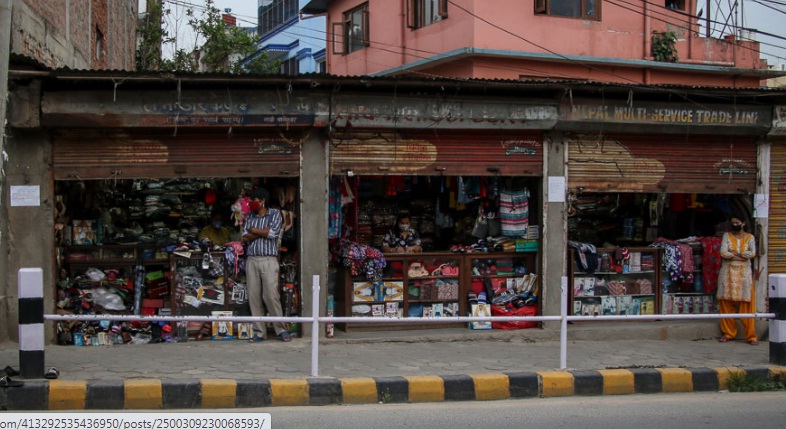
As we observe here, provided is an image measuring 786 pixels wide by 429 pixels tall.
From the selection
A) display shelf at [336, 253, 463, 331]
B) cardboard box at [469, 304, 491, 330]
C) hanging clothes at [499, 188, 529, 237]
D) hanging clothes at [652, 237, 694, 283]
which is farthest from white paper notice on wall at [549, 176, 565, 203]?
hanging clothes at [652, 237, 694, 283]

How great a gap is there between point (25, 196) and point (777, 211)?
11.0 m

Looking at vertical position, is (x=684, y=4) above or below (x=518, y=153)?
above

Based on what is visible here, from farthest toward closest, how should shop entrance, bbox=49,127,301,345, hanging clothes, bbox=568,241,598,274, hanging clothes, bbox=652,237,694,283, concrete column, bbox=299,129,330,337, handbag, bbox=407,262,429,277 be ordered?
1. hanging clothes, bbox=652,237,694,283
2. hanging clothes, bbox=568,241,598,274
3. handbag, bbox=407,262,429,277
4. concrete column, bbox=299,129,330,337
5. shop entrance, bbox=49,127,301,345

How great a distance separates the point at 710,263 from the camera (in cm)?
1220

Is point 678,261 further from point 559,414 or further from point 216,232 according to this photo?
point 216,232

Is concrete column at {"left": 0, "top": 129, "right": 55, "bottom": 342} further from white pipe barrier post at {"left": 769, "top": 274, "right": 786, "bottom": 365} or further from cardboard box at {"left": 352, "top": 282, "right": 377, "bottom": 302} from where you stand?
white pipe barrier post at {"left": 769, "top": 274, "right": 786, "bottom": 365}

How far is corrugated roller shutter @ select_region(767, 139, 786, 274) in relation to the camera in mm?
11977

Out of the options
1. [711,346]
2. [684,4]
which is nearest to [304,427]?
[711,346]

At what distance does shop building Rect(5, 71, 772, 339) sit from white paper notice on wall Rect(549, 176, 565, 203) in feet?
0.07

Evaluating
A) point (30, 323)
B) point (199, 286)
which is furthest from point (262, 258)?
point (30, 323)

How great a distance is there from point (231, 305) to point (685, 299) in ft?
23.7

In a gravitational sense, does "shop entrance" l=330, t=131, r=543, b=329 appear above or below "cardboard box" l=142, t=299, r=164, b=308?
above

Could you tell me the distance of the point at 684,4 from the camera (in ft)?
61.8

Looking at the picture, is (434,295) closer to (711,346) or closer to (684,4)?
(711,346)
